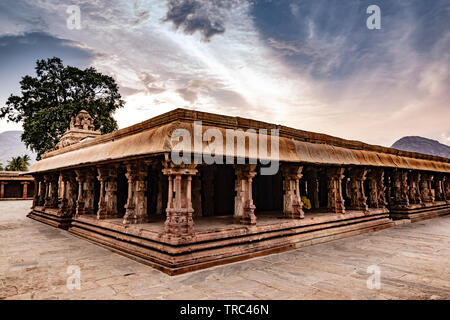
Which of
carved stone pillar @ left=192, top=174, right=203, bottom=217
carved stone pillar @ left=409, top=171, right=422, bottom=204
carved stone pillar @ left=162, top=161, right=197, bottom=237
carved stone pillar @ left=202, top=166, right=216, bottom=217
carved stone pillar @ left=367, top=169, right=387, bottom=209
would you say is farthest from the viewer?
carved stone pillar @ left=409, top=171, right=422, bottom=204

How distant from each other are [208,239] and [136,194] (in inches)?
104

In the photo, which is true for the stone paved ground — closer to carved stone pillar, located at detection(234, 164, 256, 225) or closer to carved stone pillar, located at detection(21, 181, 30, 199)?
carved stone pillar, located at detection(234, 164, 256, 225)

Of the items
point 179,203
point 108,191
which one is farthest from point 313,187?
point 108,191

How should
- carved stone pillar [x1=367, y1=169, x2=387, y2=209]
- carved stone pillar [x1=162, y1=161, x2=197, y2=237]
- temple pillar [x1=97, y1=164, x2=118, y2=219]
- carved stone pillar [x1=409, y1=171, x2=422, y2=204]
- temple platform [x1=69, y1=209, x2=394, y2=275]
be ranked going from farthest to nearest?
carved stone pillar [x1=409, y1=171, x2=422, y2=204] → carved stone pillar [x1=367, y1=169, x2=387, y2=209] → temple pillar [x1=97, y1=164, x2=118, y2=219] → carved stone pillar [x1=162, y1=161, x2=197, y2=237] → temple platform [x1=69, y1=209, x2=394, y2=275]

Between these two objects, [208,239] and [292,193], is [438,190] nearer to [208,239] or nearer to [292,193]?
[292,193]

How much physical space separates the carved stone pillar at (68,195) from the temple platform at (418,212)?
14.4 metres

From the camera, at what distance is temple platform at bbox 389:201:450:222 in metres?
12.9

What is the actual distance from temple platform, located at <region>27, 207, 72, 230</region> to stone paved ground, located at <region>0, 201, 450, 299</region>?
3258mm

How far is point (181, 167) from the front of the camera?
5.57 m

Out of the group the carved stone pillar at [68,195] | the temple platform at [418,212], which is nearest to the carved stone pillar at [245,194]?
the carved stone pillar at [68,195]

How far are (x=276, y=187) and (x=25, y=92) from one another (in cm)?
3042

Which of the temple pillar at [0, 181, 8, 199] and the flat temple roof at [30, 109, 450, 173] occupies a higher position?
the flat temple roof at [30, 109, 450, 173]

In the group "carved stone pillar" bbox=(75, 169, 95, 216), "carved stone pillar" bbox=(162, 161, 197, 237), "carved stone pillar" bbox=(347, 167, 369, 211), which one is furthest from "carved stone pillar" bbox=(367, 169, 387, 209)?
"carved stone pillar" bbox=(75, 169, 95, 216)

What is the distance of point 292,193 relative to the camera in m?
8.11
